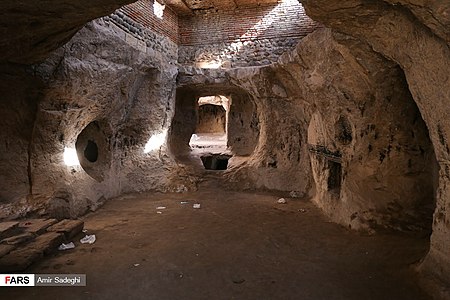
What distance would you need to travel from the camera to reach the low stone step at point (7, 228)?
14.2 ft

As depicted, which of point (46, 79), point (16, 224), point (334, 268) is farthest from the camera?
point (46, 79)

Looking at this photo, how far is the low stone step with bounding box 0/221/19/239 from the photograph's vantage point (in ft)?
14.2

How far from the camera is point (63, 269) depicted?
374cm

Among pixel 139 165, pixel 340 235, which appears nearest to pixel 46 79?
pixel 139 165

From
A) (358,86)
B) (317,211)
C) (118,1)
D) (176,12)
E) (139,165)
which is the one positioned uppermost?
(176,12)

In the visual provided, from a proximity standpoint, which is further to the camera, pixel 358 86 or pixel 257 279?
pixel 358 86

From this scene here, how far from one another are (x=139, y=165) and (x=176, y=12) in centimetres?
504

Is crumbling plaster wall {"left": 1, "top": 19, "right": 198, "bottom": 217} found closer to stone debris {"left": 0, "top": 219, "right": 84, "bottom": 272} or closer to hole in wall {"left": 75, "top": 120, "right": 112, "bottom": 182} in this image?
hole in wall {"left": 75, "top": 120, "right": 112, "bottom": 182}

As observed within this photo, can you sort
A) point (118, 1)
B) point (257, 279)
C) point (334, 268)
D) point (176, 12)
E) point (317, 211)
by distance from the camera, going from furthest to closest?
point (176, 12) < point (317, 211) < point (334, 268) < point (257, 279) < point (118, 1)

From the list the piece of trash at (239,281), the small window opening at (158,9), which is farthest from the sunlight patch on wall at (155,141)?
the piece of trash at (239,281)

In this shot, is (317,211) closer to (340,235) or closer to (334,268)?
(340,235)

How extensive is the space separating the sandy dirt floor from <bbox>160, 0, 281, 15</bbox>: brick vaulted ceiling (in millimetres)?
6314

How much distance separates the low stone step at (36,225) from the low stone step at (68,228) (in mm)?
84

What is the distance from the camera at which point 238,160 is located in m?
9.91
